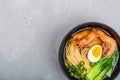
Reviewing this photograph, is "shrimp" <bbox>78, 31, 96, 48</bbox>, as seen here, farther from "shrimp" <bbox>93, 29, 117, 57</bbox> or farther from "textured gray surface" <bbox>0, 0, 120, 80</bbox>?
"textured gray surface" <bbox>0, 0, 120, 80</bbox>

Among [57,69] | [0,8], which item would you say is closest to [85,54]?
[57,69]

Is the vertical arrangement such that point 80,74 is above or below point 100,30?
below

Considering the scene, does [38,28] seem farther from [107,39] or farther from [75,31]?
[107,39]

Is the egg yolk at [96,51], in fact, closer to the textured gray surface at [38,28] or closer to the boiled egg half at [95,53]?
the boiled egg half at [95,53]

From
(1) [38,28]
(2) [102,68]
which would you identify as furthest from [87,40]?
(1) [38,28]

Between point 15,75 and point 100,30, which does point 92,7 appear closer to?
point 100,30
